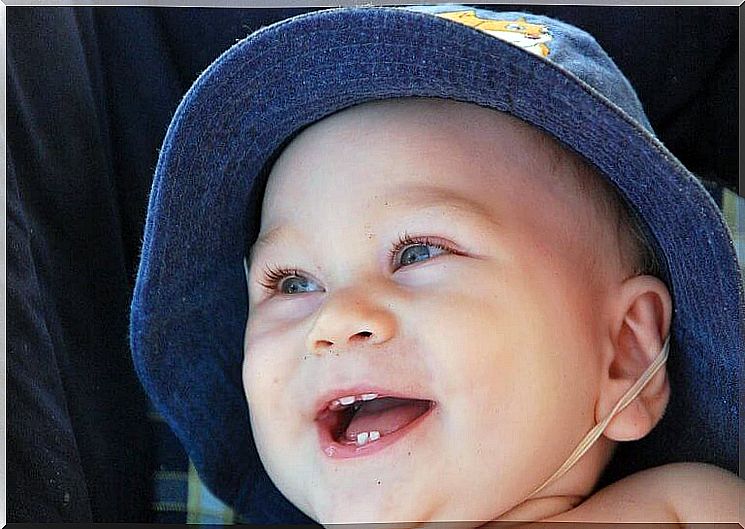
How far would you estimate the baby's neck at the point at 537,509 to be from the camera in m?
0.78

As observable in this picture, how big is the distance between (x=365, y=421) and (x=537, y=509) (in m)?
0.15

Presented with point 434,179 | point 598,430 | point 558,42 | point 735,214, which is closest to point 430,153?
point 434,179

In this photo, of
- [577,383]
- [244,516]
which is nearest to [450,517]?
[577,383]

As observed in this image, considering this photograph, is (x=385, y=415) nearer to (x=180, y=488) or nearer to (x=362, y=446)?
(x=362, y=446)

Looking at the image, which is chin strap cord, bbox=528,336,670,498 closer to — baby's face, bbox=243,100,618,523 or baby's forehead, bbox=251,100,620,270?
baby's face, bbox=243,100,618,523

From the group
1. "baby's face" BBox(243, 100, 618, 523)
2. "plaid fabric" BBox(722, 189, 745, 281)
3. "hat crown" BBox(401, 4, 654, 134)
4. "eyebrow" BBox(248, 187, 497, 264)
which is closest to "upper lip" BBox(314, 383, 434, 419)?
"baby's face" BBox(243, 100, 618, 523)

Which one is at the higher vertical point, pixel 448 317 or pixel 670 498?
pixel 448 317

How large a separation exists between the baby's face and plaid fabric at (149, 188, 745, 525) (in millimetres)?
163

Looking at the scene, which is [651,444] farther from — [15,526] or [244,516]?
[15,526]

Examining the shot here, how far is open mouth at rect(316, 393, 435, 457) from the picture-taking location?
0.73 meters

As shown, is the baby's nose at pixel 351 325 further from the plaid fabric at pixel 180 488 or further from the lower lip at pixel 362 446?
the plaid fabric at pixel 180 488

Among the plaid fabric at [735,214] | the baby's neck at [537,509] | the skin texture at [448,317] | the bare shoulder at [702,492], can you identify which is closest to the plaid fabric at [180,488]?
the skin texture at [448,317]

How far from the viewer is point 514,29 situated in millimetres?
774

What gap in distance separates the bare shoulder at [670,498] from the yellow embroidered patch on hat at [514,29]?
1.03ft
